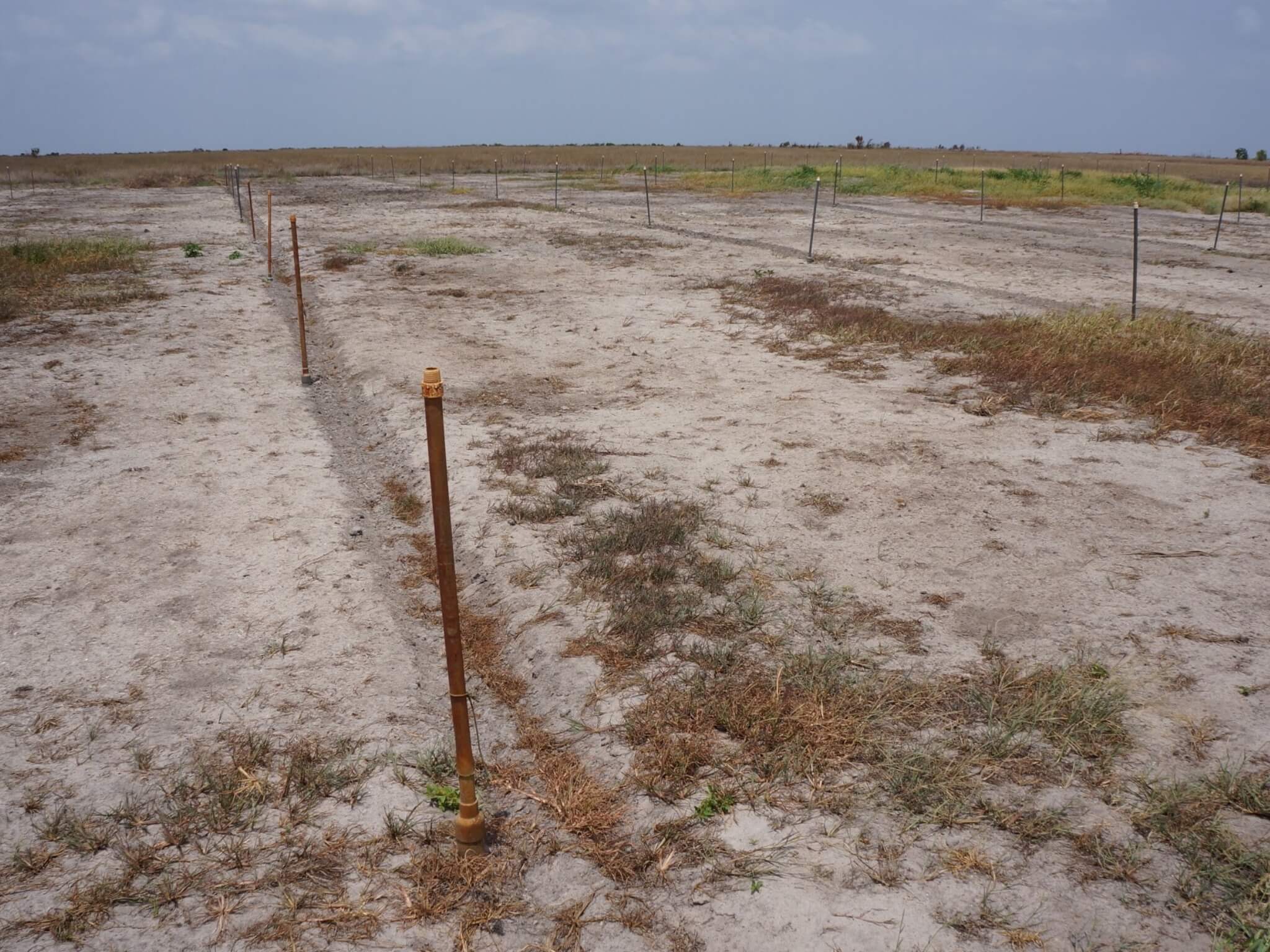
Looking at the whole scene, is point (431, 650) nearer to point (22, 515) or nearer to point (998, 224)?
point (22, 515)

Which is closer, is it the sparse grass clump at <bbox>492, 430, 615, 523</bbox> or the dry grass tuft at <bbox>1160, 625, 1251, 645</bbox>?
the dry grass tuft at <bbox>1160, 625, 1251, 645</bbox>

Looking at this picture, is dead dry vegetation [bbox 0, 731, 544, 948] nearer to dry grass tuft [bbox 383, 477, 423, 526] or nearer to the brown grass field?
dry grass tuft [bbox 383, 477, 423, 526]

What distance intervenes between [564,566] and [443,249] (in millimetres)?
14129

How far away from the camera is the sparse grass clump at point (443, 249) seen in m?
17.9

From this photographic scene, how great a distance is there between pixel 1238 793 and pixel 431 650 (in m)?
3.55

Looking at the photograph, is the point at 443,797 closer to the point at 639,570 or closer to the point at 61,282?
the point at 639,570

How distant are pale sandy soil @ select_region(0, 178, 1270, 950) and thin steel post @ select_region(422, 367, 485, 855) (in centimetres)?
26

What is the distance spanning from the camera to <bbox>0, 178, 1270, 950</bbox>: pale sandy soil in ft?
9.91

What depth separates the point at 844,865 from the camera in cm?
310

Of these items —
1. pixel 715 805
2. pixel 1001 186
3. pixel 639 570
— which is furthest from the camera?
pixel 1001 186

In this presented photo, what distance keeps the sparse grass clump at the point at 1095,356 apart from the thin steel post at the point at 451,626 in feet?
22.3

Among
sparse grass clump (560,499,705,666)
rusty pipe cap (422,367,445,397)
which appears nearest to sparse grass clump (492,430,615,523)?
sparse grass clump (560,499,705,666)

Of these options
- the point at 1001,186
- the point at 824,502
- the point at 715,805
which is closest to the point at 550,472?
the point at 824,502

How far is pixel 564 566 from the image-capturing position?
5.27 meters
